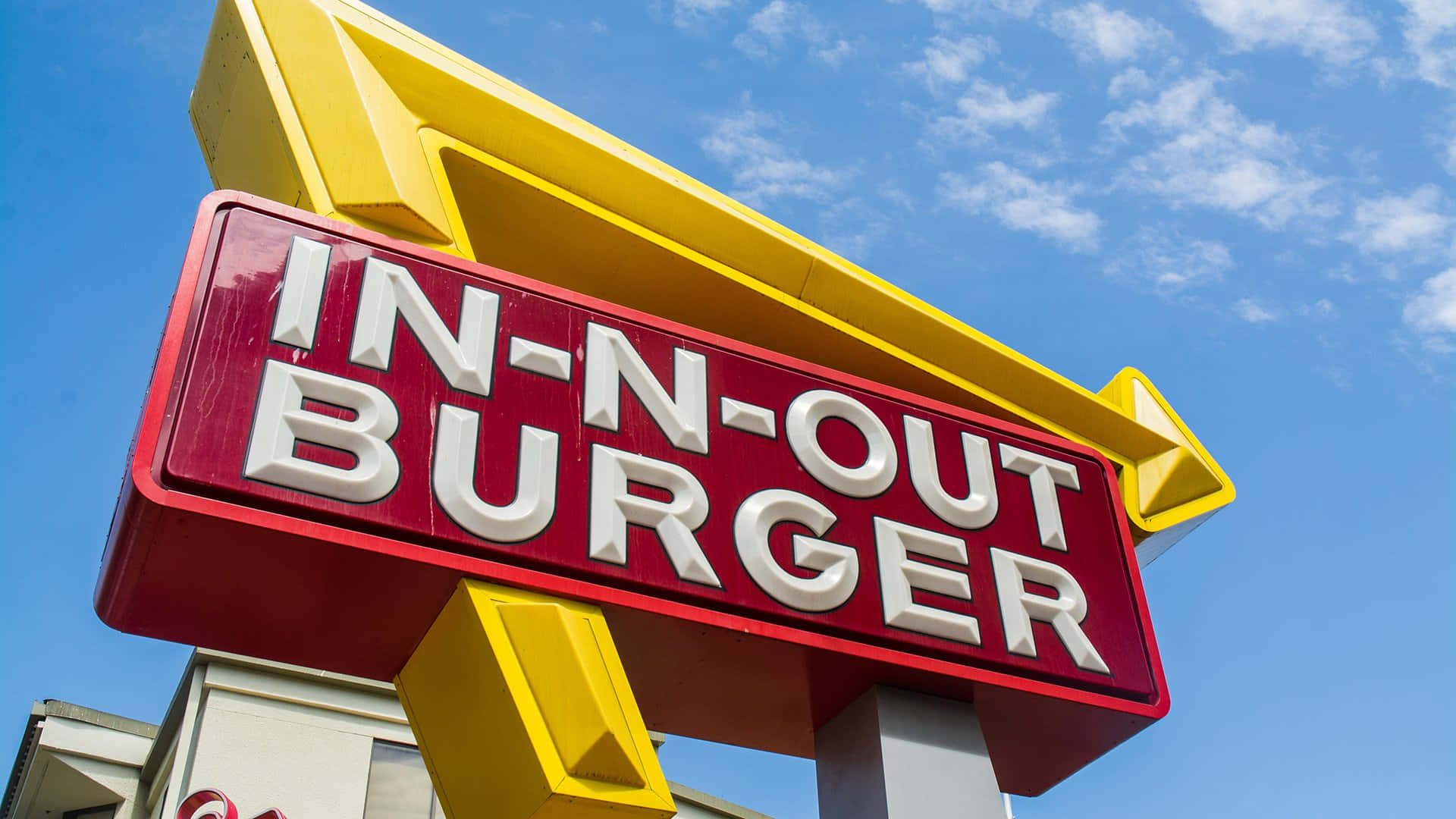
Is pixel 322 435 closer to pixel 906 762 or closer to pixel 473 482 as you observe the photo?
pixel 473 482

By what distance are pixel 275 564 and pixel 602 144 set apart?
253cm

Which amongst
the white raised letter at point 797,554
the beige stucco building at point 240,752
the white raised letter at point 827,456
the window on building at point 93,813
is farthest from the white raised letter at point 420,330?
the window on building at point 93,813

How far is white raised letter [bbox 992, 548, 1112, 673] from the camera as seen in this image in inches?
212

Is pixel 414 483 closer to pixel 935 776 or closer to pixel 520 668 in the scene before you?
pixel 520 668

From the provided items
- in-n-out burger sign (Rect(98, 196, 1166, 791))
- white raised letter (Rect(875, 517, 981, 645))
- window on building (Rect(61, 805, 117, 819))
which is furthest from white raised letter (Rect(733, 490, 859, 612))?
window on building (Rect(61, 805, 117, 819))

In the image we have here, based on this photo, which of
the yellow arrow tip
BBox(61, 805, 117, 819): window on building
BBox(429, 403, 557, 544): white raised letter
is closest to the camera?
BBox(429, 403, 557, 544): white raised letter

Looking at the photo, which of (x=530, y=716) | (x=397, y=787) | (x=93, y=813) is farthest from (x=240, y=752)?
(x=530, y=716)

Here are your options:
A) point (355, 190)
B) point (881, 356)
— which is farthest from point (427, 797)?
point (355, 190)

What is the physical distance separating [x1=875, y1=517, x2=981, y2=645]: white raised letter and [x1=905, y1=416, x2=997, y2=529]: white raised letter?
150 millimetres

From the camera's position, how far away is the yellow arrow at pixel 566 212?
203 inches

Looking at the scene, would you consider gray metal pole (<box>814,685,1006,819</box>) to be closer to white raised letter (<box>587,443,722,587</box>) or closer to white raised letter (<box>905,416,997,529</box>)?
white raised letter (<box>905,416,997,529</box>)

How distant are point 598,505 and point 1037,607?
201cm

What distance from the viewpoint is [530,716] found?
4.00m

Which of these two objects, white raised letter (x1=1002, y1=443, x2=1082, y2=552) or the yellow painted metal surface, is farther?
white raised letter (x1=1002, y1=443, x2=1082, y2=552)
